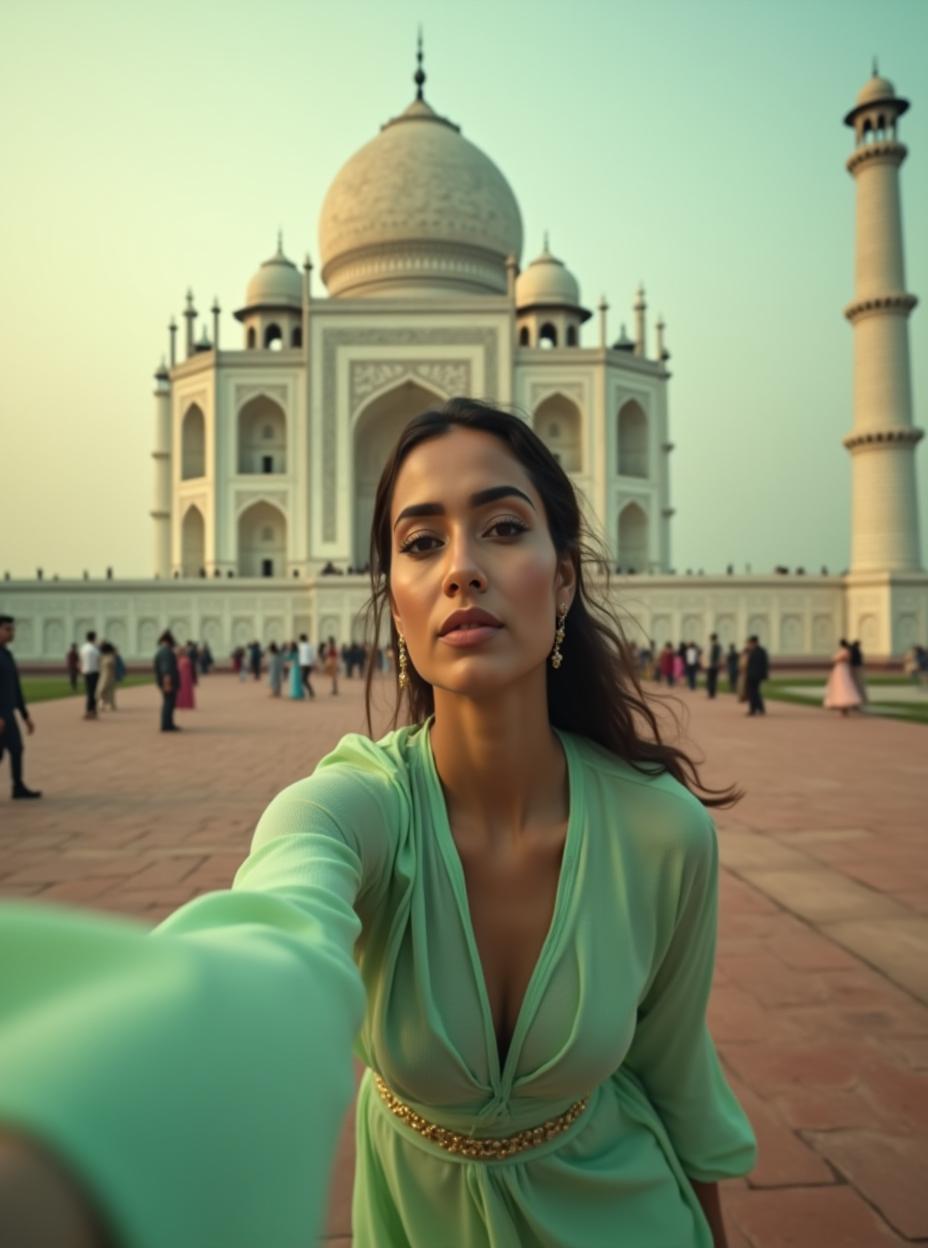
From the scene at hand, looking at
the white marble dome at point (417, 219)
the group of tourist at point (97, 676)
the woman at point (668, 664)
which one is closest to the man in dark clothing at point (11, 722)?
the group of tourist at point (97, 676)

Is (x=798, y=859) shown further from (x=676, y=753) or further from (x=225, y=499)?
(x=225, y=499)

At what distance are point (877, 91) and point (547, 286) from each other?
1187 cm

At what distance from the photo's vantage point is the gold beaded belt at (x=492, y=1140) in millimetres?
1023

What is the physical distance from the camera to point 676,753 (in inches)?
50.0

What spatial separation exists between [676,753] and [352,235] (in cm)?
3224

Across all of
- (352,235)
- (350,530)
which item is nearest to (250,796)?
(350,530)

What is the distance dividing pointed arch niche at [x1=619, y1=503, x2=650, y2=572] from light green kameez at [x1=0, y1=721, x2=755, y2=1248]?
29.5m

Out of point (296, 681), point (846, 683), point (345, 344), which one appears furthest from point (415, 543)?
point (345, 344)

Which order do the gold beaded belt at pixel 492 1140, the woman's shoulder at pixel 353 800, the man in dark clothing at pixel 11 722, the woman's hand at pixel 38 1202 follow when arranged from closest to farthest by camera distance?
the woman's hand at pixel 38 1202 < the woman's shoulder at pixel 353 800 < the gold beaded belt at pixel 492 1140 < the man in dark clothing at pixel 11 722

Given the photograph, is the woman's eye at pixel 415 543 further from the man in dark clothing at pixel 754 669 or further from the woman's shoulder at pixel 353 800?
the man in dark clothing at pixel 754 669

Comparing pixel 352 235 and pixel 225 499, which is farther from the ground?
pixel 352 235

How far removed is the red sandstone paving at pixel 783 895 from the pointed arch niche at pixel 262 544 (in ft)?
70.1

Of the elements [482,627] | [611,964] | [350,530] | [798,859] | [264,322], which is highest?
[264,322]

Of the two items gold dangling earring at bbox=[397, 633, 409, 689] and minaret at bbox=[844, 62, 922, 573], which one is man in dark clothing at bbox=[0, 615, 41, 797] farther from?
minaret at bbox=[844, 62, 922, 573]
